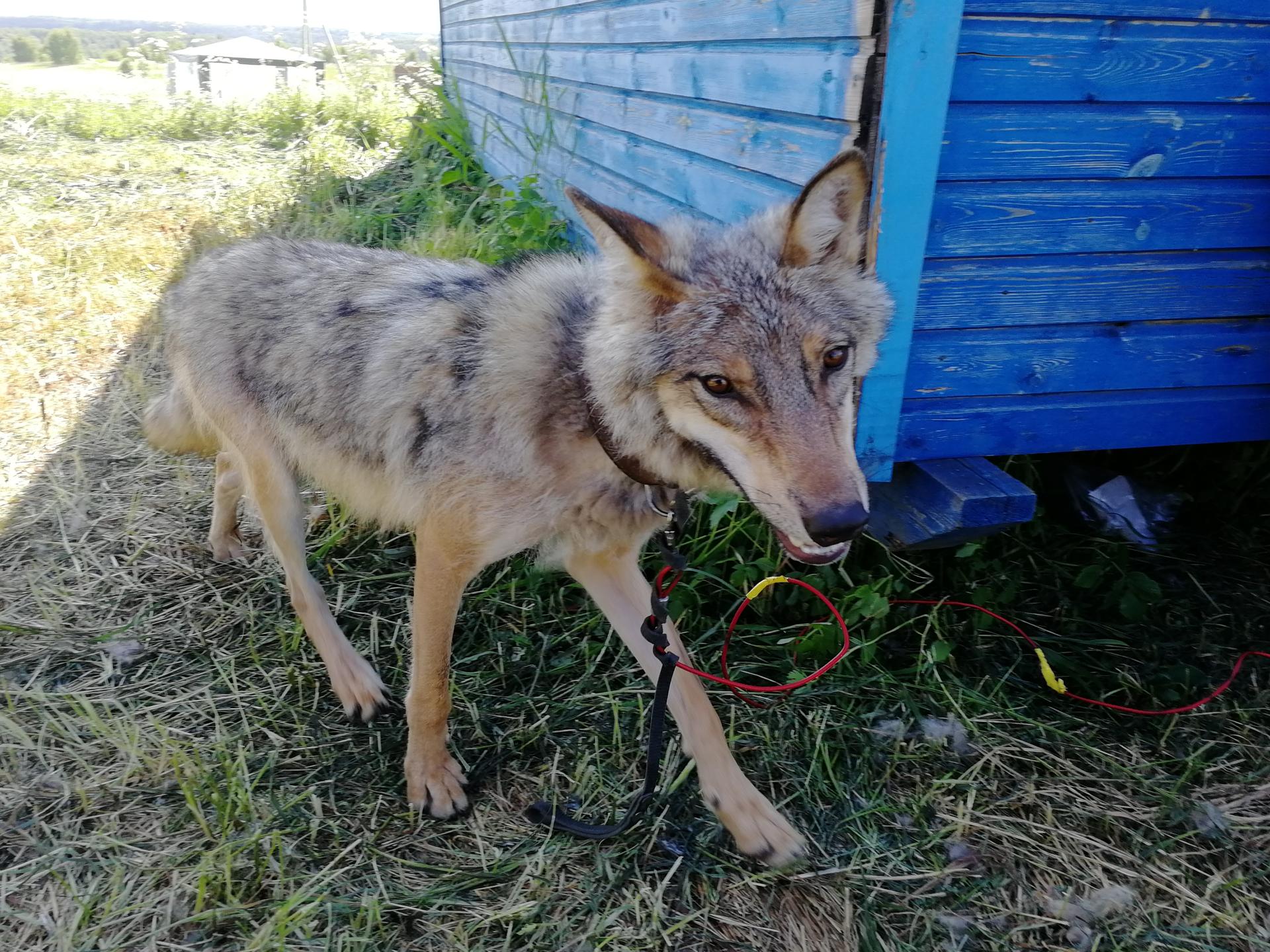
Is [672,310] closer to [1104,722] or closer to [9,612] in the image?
[1104,722]

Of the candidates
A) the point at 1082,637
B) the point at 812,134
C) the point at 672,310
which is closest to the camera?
the point at 672,310

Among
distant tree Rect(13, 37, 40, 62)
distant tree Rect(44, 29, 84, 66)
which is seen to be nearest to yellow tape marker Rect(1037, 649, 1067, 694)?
distant tree Rect(44, 29, 84, 66)

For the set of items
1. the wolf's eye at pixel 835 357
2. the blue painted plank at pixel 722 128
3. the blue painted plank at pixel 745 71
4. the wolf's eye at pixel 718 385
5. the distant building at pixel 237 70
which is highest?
the distant building at pixel 237 70

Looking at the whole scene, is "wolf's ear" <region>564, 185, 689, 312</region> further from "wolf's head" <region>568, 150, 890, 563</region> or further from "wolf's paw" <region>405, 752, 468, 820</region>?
"wolf's paw" <region>405, 752, 468, 820</region>

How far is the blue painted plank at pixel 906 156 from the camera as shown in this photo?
2.33 m

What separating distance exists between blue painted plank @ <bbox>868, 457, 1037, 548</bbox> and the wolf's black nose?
3.18 ft

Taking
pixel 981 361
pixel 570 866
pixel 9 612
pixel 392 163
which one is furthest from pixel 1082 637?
pixel 392 163

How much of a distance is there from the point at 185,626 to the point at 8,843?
1.06 m

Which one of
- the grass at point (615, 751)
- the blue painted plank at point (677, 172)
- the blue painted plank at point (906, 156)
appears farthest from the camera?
the blue painted plank at point (677, 172)

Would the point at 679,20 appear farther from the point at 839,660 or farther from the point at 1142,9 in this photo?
the point at 839,660

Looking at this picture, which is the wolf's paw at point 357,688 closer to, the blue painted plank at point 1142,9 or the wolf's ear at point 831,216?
the wolf's ear at point 831,216

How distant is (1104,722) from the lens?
283 centimetres

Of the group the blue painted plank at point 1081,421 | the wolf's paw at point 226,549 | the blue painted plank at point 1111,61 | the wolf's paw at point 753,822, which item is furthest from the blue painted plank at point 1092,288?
the wolf's paw at point 226,549

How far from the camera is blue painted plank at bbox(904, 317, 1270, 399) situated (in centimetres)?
291
